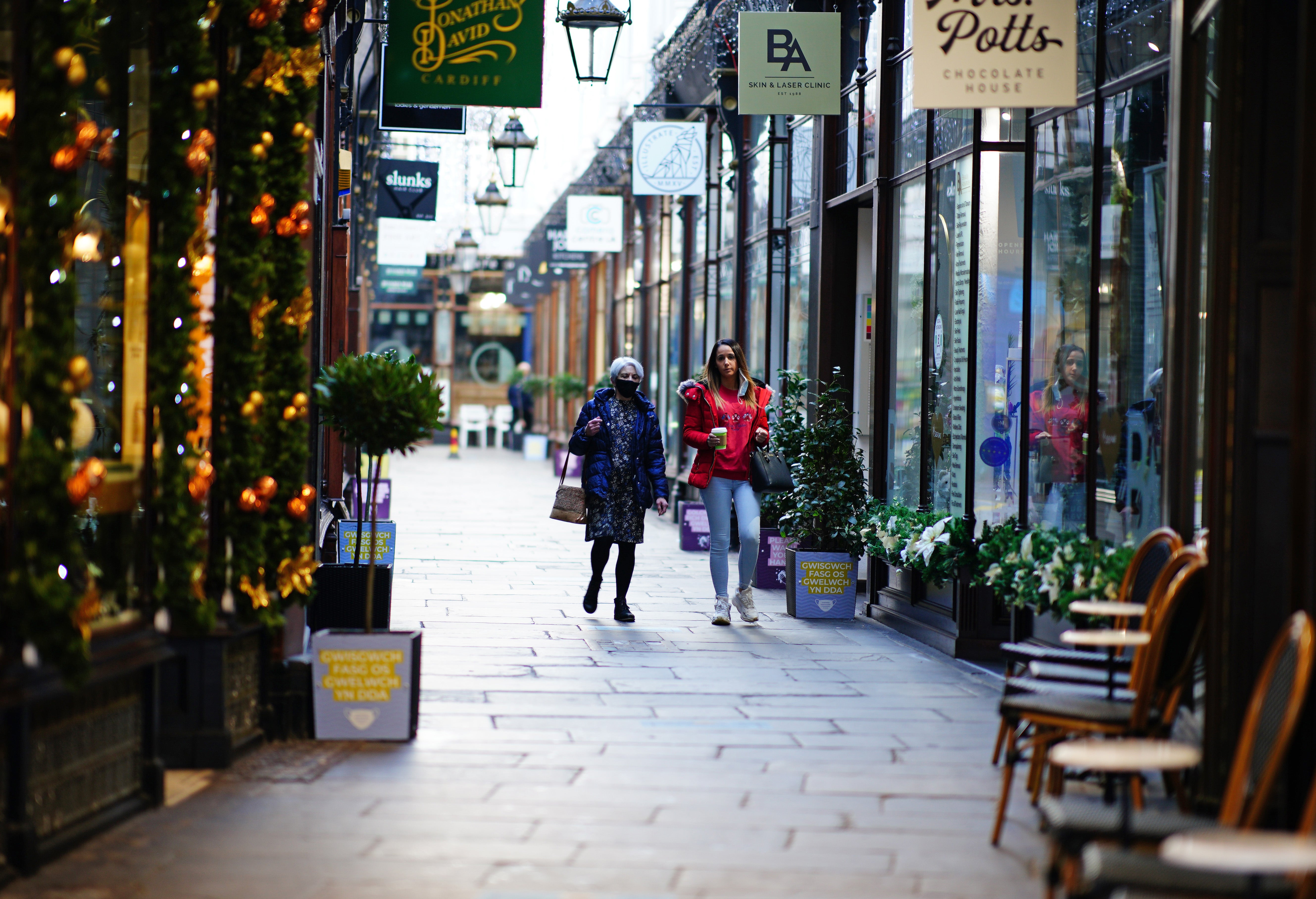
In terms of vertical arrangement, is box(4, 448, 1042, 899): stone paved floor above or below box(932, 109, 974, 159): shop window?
below

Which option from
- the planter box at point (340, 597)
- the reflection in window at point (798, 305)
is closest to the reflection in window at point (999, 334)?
the reflection in window at point (798, 305)

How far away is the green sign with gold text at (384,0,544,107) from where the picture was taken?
27.3ft

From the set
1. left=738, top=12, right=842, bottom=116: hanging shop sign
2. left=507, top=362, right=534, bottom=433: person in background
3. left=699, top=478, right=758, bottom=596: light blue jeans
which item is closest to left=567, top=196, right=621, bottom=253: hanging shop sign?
left=738, top=12, right=842, bottom=116: hanging shop sign

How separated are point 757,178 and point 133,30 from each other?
9.30 m

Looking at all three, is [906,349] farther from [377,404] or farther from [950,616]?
[377,404]

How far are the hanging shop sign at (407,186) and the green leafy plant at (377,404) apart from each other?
9748 mm

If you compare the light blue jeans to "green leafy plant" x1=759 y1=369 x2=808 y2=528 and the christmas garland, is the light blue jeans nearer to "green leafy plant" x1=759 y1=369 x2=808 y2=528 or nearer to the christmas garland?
"green leafy plant" x1=759 y1=369 x2=808 y2=528

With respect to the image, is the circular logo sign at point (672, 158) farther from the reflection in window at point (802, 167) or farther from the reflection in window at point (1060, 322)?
the reflection in window at point (1060, 322)

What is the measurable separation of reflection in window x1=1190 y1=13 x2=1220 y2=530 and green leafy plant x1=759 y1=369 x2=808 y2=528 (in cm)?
388

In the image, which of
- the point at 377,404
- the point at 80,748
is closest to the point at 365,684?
the point at 377,404

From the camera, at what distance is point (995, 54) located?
6.75 metres

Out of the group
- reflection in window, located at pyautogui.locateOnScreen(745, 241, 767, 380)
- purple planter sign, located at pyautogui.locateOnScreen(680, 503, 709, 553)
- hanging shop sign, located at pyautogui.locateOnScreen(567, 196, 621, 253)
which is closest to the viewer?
reflection in window, located at pyautogui.locateOnScreen(745, 241, 767, 380)

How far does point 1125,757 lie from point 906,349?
20.3 ft

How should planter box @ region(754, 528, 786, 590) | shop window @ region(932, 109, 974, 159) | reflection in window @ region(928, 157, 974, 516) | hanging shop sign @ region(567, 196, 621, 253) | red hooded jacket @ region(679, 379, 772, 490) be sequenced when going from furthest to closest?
hanging shop sign @ region(567, 196, 621, 253) → planter box @ region(754, 528, 786, 590) → red hooded jacket @ region(679, 379, 772, 490) → reflection in window @ region(928, 157, 974, 516) → shop window @ region(932, 109, 974, 159)
